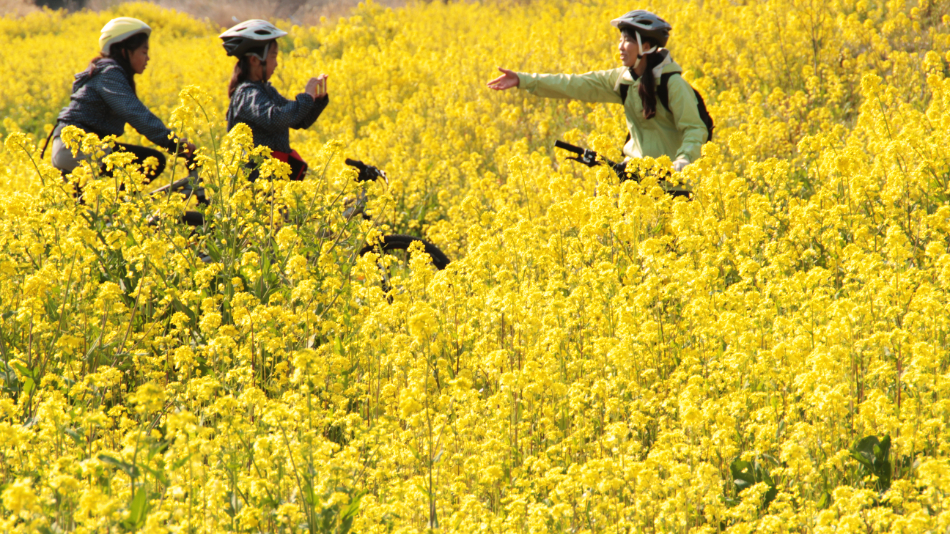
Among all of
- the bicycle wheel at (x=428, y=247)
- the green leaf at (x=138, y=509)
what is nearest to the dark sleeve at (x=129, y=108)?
the bicycle wheel at (x=428, y=247)

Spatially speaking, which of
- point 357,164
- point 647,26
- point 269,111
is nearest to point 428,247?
point 357,164

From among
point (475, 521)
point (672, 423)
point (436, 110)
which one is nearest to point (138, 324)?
point (475, 521)

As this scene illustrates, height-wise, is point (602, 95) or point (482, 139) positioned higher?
point (602, 95)

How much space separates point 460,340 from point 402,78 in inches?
354

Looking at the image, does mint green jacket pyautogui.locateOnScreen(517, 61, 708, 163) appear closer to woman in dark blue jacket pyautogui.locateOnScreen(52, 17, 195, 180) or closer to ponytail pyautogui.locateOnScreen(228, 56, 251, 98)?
ponytail pyautogui.locateOnScreen(228, 56, 251, 98)

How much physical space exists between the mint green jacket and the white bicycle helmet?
81.7 inches

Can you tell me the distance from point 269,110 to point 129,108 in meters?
1.06

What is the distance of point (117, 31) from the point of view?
220 inches

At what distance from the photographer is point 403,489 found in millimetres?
3125

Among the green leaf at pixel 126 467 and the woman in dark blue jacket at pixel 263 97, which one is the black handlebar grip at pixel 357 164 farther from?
the green leaf at pixel 126 467

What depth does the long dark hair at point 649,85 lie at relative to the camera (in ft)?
19.1

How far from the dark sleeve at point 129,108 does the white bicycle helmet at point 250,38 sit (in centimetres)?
74

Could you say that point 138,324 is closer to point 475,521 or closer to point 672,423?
point 475,521

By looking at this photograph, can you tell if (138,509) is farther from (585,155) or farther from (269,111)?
(585,155)
